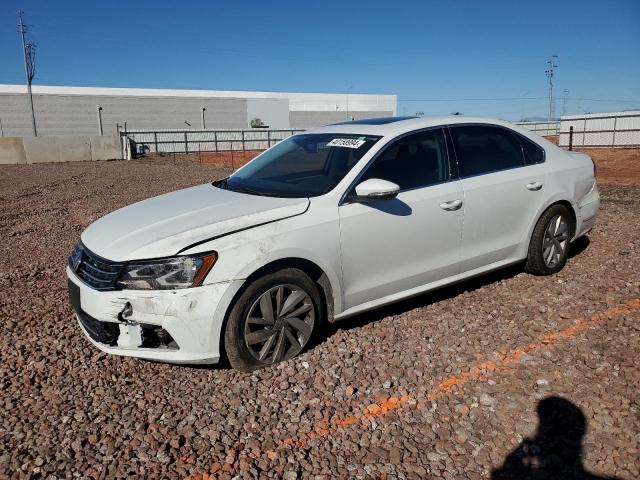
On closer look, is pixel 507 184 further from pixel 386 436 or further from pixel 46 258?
pixel 46 258

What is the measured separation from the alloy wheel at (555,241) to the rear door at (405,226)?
4.28ft

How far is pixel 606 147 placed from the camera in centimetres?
3228

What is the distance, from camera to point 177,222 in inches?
138

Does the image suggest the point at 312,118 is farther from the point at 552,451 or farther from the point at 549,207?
the point at 552,451

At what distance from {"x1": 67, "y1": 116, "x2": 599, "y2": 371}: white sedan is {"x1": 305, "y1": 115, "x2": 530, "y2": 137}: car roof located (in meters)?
0.02

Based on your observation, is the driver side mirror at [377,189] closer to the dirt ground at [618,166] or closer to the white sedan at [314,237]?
the white sedan at [314,237]

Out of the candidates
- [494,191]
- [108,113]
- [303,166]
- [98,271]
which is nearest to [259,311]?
[98,271]

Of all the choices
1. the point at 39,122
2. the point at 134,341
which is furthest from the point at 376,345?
the point at 39,122

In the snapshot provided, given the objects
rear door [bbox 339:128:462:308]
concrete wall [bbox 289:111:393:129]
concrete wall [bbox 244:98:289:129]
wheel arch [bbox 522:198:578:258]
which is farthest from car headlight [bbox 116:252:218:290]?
concrete wall [bbox 289:111:393:129]

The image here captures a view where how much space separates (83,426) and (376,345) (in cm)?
201

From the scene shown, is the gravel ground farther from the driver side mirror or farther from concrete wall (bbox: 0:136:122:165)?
concrete wall (bbox: 0:136:122:165)

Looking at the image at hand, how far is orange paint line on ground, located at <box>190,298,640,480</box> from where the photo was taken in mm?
2877

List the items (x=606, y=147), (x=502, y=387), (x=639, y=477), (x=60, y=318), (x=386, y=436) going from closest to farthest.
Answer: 1. (x=639, y=477)
2. (x=386, y=436)
3. (x=502, y=387)
4. (x=60, y=318)
5. (x=606, y=147)

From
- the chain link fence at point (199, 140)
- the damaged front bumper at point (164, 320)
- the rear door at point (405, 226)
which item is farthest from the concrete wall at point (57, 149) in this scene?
the rear door at point (405, 226)
